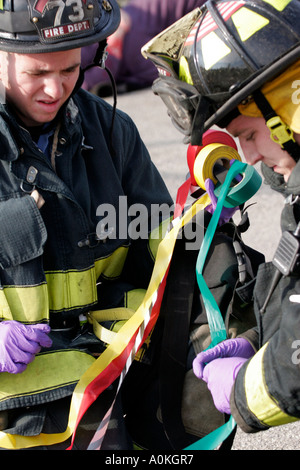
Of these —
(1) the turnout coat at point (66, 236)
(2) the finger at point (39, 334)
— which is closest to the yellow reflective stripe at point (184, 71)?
(1) the turnout coat at point (66, 236)

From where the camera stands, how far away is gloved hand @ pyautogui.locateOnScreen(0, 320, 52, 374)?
2.27 metres

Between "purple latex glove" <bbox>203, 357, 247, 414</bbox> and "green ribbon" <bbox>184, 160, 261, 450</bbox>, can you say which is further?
"green ribbon" <bbox>184, 160, 261, 450</bbox>

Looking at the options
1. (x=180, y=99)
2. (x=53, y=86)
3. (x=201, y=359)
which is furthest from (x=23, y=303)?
(x=180, y=99)

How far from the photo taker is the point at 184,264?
2596mm

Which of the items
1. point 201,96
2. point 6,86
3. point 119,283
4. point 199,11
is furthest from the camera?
point 119,283

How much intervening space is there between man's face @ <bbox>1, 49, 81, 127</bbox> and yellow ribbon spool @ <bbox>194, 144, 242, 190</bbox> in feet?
1.76

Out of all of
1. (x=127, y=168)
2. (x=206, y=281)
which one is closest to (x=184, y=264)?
(x=206, y=281)

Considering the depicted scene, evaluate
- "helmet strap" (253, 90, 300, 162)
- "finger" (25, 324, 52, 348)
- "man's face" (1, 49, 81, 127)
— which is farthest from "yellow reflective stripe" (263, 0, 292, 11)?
"finger" (25, 324, 52, 348)

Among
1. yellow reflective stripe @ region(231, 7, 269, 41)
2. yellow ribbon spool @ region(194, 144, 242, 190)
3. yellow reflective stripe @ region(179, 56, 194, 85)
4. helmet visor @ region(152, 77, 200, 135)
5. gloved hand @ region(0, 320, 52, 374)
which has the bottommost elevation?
gloved hand @ region(0, 320, 52, 374)

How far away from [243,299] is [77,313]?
24.9 inches

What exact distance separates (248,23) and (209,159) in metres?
0.59

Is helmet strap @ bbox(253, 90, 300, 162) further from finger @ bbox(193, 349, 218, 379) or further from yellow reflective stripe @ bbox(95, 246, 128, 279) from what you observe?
yellow reflective stripe @ bbox(95, 246, 128, 279)

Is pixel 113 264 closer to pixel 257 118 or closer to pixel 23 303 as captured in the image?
pixel 23 303
